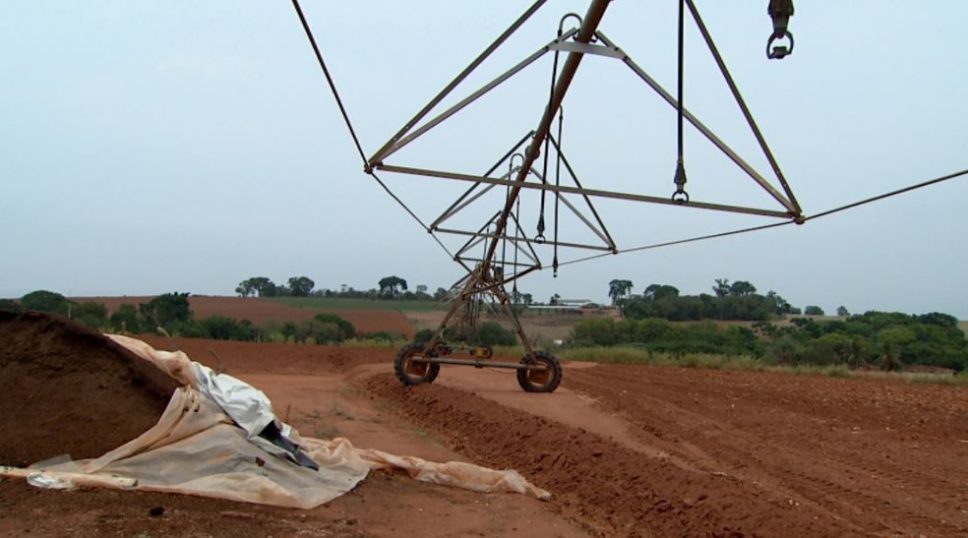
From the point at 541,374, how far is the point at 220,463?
33.0 ft

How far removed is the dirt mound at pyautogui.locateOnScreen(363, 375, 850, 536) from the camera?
21.3 feet

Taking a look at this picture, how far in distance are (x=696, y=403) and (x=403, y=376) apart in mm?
5356

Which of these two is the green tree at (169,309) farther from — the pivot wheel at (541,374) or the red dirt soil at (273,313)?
the pivot wheel at (541,374)

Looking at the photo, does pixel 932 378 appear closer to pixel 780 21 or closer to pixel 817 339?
pixel 817 339

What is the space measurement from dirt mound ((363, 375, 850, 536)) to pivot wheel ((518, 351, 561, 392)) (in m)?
3.65

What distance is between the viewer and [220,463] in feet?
20.7

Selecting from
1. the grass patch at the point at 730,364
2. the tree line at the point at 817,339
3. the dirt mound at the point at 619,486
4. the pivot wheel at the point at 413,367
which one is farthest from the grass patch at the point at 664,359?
the dirt mound at the point at 619,486

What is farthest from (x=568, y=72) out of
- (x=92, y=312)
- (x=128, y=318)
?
(x=92, y=312)

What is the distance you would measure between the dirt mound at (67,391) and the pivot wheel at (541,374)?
9339 mm

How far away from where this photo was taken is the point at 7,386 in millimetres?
6484

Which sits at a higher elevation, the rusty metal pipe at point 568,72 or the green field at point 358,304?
the green field at point 358,304

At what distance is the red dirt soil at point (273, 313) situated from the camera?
39.2m

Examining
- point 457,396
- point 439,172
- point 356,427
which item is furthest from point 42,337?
point 457,396

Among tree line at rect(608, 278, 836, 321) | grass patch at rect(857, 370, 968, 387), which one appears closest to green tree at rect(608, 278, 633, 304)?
tree line at rect(608, 278, 836, 321)
